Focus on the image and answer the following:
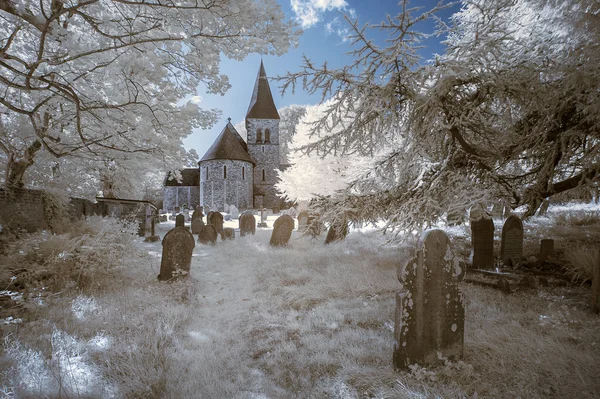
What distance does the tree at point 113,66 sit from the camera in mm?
3807

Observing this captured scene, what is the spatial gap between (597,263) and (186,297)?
6.21 m

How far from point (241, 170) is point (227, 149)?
3.08 m

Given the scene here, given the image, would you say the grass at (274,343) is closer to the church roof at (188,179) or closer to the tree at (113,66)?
the tree at (113,66)

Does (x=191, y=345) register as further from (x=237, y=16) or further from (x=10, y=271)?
(x=237, y=16)

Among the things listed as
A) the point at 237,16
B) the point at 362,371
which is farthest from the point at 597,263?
the point at 237,16

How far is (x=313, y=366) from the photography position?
291 centimetres

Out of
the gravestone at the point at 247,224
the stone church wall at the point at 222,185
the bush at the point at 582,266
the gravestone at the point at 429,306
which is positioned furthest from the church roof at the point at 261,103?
the gravestone at the point at 429,306

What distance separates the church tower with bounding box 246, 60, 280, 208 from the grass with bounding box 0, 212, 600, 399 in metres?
33.0

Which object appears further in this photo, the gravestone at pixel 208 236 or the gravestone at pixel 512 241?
the gravestone at pixel 208 236

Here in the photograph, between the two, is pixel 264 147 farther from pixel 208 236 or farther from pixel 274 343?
pixel 274 343

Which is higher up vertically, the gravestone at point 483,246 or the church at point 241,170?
the church at point 241,170

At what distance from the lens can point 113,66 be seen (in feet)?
17.7

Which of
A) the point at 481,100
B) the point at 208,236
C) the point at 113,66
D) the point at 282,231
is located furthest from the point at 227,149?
the point at 481,100

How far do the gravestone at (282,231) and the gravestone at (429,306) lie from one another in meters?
6.79
